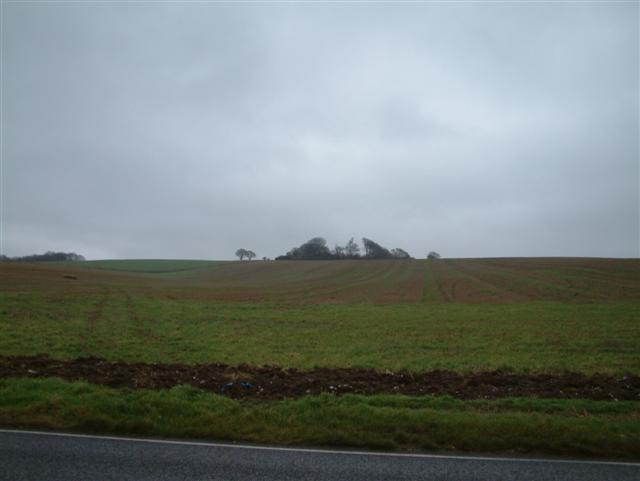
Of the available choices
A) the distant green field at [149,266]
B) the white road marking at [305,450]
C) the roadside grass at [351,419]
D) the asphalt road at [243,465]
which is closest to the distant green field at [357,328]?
the roadside grass at [351,419]

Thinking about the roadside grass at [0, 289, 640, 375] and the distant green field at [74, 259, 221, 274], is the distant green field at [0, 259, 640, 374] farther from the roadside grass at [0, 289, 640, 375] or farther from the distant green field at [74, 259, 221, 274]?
the distant green field at [74, 259, 221, 274]

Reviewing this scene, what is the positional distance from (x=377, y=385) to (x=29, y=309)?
24.7 meters

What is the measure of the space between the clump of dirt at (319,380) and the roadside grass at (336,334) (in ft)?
5.80

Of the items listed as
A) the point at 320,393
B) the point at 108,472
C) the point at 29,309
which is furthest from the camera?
the point at 29,309

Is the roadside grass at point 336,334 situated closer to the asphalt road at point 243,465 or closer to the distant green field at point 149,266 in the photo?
the asphalt road at point 243,465

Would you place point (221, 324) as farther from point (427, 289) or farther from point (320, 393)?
point (427, 289)

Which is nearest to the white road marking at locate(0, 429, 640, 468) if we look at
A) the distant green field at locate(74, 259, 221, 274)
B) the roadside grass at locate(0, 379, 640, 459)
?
the roadside grass at locate(0, 379, 640, 459)

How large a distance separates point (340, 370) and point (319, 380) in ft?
5.27

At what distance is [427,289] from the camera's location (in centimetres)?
5031

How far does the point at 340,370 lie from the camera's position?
1273 centimetres

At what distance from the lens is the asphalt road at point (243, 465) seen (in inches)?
243

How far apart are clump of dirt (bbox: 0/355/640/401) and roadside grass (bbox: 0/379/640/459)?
2.50ft

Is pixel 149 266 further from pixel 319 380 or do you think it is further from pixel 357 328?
pixel 319 380

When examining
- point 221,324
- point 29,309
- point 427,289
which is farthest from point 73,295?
point 427,289
